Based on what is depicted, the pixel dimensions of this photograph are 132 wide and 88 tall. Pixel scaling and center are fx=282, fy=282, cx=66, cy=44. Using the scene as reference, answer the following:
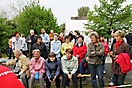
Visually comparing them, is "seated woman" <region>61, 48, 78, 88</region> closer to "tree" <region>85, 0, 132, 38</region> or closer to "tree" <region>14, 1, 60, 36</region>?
"tree" <region>14, 1, 60, 36</region>

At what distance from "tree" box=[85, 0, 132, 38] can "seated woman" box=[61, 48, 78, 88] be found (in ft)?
71.0

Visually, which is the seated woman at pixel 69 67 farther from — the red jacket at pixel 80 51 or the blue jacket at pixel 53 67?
the red jacket at pixel 80 51

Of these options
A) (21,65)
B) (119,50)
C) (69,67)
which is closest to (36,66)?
(21,65)

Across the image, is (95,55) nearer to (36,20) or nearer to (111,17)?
(36,20)

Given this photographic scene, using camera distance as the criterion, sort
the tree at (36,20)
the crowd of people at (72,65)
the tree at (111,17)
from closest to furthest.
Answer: the crowd of people at (72,65)
the tree at (36,20)
the tree at (111,17)

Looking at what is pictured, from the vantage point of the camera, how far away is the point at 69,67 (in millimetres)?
8305

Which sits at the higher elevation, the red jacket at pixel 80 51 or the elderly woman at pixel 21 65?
the red jacket at pixel 80 51

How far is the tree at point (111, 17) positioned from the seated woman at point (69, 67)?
2165 cm

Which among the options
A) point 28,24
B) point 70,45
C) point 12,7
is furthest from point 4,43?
point 12,7

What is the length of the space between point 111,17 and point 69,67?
23.0 meters

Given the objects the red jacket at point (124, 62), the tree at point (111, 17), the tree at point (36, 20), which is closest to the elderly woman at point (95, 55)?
the red jacket at point (124, 62)

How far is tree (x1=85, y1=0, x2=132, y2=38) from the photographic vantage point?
→ 29.7m

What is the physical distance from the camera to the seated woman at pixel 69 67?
323 inches

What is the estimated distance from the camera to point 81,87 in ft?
29.1
